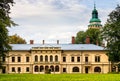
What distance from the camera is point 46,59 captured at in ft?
242

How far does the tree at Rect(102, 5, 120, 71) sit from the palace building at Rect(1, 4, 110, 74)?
1772 centimetres

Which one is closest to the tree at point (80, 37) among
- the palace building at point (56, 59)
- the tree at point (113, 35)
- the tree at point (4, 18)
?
the palace building at point (56, 59)

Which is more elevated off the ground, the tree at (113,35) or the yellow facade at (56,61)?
the tree at (113,35)

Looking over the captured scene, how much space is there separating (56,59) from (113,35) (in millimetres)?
20060

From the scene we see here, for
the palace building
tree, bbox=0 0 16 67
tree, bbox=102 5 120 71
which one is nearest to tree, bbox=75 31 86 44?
the palace building

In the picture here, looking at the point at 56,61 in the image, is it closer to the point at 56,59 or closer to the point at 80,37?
the point at 56,59

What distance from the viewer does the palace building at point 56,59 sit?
241ft

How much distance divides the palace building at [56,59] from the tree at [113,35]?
17722 mm

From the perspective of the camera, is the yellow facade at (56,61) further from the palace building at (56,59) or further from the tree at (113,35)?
the tree at (113,35)

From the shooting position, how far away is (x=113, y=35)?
56.3 m

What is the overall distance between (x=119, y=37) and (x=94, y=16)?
74.4 meters

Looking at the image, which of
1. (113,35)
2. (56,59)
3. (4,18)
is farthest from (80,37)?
(4,18)

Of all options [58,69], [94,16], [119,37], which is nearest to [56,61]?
[58,69]

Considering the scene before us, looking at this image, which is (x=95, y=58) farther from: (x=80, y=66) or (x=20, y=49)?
(x=20, y=49)
